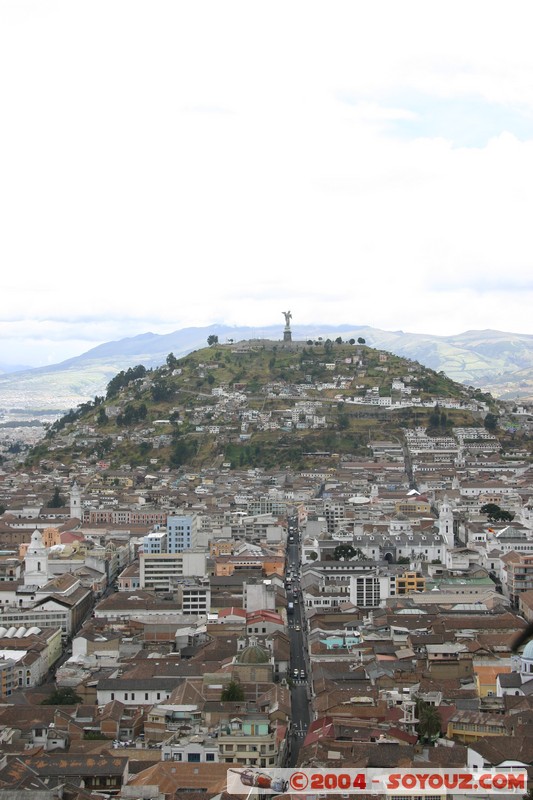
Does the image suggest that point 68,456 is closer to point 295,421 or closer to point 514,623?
point 295,421

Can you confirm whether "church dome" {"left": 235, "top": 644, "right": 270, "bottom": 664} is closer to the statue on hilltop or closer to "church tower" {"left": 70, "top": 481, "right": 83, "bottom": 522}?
"church tower" {"left": 70, "top": 481, "right": 83, "bottom": 522}

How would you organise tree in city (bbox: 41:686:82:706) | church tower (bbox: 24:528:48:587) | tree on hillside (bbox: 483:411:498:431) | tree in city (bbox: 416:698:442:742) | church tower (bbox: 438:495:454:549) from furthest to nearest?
1. tree on hillside (bbox: 483:411:498:431)
2. church tower (bbox: 438:495:454:549)
3. church tower (bbox: 24:528:48:587)
4. tree in city (bbox: 41:686:82:706)
5. tree in city (bbox: 416:698:442:742)

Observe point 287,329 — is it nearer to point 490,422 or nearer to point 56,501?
point 490,422

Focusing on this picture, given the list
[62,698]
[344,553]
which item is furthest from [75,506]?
[62,698]

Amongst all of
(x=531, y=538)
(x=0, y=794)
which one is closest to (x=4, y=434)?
(x=531, y=538)

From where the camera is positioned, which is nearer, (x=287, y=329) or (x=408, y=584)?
(x=408, y=584)

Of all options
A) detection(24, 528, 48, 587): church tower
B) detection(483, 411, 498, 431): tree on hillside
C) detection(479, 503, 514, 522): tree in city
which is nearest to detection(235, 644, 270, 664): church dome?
detection(24, 528, 48, 587): church tower

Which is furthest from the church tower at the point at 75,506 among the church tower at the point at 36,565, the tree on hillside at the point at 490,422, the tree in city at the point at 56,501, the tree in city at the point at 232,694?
the tree in city at the point at 232,694
